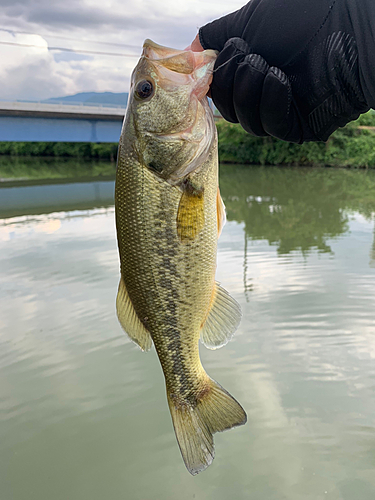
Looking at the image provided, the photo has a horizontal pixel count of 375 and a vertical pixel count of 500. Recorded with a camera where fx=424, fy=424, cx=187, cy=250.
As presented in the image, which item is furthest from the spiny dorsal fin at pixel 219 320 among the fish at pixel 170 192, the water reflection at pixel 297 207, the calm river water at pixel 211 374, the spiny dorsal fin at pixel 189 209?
the water reflection at pixel 297 207

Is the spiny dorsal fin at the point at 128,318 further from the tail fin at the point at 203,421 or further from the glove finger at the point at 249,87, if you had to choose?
the glove finger at the point at 249,87

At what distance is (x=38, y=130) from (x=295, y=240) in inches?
892

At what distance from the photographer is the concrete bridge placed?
90.4 ft

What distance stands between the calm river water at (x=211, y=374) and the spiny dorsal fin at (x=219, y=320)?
2.13 m

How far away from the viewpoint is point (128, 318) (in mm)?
2232

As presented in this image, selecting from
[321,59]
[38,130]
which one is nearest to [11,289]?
[321,59]

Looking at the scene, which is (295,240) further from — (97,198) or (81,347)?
(97,198)

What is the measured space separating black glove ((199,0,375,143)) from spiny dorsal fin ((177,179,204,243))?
0.52 meters

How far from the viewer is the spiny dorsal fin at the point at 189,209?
200 cm

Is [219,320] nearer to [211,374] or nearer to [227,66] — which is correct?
[227,66]

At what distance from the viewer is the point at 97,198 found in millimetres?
20453

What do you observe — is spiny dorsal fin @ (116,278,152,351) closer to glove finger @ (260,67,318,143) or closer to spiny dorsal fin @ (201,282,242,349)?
spiny dorsal fin @ (201,282,242,349)

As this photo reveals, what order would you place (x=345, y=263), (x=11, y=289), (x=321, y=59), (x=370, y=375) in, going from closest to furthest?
(x=321, y=59) → (x=370, y=375) → (x=11, y=289) → (x=345, y=263)

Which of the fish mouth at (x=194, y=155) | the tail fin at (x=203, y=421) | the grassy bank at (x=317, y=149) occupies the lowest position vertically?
the tail fin at (x=203, y=421)
